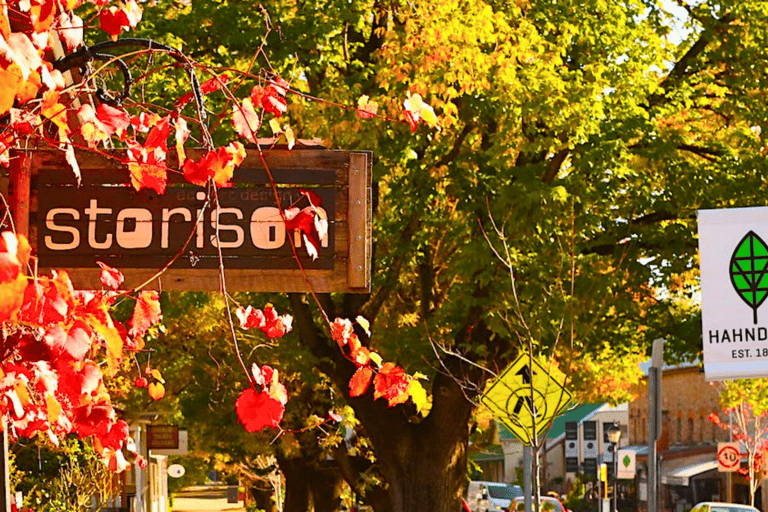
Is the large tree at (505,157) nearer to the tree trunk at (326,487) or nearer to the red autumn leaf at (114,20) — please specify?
the tree trunk at (326,487)

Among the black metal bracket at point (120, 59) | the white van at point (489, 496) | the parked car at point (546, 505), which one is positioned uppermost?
the black metal bracket at point (120, 59)

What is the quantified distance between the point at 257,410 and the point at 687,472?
55.6 m

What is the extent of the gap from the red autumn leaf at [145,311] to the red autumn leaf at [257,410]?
1102mm

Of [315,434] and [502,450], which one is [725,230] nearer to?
[315,434]

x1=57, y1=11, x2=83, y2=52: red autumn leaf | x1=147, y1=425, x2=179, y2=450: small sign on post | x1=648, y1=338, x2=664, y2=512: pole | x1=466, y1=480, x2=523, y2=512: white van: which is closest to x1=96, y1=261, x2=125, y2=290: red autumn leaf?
x1=57, y1=11, x2=83, y2=52: red autumn leaf

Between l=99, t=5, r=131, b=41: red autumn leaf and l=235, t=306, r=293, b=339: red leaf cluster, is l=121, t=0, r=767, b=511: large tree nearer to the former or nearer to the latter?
l=235, t=306, r=293, b=339: red leaf cluster

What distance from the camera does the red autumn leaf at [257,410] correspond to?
448cm

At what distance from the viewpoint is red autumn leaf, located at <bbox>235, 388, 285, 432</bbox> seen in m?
4.48

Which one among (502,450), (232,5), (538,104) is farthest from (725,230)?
(502,450)

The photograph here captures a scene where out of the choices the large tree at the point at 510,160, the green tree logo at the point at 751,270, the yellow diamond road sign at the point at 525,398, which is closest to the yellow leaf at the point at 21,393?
the green tree logo at the point at 751,270

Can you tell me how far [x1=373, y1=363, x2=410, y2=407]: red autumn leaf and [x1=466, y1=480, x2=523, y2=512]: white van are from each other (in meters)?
41.7

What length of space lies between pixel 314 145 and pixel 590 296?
13.8 metres

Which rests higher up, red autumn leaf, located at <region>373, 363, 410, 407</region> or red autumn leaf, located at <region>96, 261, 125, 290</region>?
red autumn leaf, located at <region>96, 261, 125, 290</region>

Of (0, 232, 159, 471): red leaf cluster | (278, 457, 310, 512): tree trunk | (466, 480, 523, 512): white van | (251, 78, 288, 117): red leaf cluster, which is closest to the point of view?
(0, 232, 159, 471): red leaf cluster
